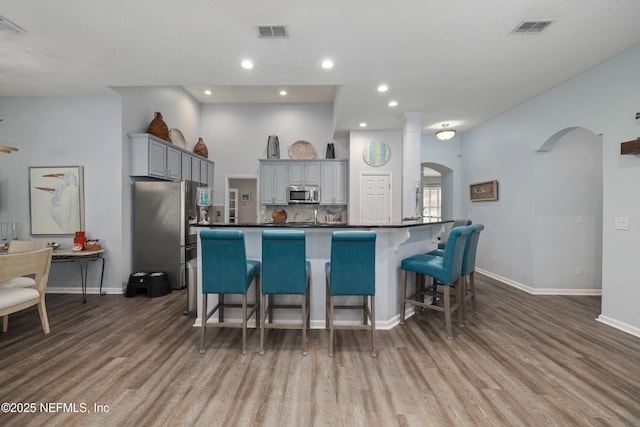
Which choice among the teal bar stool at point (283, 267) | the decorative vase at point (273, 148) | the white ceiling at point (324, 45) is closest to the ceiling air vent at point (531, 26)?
the white ceiling at point (324, 45)

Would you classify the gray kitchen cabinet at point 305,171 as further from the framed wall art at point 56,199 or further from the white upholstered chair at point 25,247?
the white upholstered chair at point 25,247

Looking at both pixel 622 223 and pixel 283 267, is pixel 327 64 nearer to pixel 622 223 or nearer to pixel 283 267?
pixel 283 267

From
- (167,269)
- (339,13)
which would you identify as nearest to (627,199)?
(339,13)

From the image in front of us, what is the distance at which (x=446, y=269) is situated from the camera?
278 centimetres

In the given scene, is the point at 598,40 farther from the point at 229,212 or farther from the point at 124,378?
the point at 229,212

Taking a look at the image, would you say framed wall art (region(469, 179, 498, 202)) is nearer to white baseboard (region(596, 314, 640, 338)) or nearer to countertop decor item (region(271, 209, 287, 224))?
white baseboard (region(596, 314, 640, 338))

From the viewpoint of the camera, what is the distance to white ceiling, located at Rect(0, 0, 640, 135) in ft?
7.40

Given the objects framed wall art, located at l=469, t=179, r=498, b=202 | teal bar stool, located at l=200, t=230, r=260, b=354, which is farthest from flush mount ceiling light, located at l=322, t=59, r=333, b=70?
framed wall art, located at l=469, t=179, r=498, b=202

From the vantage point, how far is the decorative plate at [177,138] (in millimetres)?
5157

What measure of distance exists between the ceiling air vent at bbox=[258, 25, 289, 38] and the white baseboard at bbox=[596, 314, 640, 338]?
444cm

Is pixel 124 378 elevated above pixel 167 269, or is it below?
below

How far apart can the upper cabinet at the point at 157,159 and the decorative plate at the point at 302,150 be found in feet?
6.91

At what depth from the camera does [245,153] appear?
6.59 meters

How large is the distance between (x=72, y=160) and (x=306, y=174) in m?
3.90
